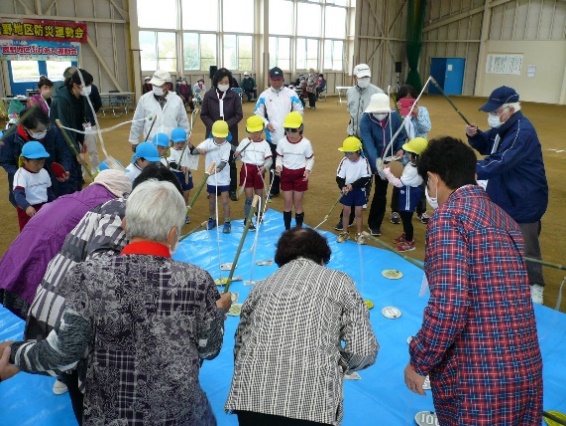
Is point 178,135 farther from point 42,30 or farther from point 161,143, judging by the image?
point 42,30

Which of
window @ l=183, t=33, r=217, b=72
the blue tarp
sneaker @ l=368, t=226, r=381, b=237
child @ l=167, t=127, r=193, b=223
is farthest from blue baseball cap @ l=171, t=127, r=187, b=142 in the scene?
window @ l=183, t=33, r=217, b=72

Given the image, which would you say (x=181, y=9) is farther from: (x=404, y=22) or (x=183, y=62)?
(x=404, y=22)

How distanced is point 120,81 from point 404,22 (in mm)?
14945

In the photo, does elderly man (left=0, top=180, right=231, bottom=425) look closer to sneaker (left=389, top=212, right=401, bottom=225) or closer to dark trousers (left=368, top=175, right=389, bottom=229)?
dark trousers (left=368, top=175, right=389, bottom=229)

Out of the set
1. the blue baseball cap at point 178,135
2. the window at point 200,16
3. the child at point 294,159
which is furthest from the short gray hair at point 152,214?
the window at point 200,16

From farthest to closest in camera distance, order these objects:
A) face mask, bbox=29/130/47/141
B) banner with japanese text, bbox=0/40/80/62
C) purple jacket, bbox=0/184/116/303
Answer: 1. banner with japanese text, bbox=0/40/80/62
2. face mask, bbox=29/130/47/141
3. purple jacket, bbox=0/184/116/303

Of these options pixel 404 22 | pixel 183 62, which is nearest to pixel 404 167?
pixel 183 62

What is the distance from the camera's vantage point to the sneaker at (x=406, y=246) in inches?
183

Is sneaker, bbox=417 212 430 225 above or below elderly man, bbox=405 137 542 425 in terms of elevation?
below

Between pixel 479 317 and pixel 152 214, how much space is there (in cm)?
112

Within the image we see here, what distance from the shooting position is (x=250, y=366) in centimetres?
157

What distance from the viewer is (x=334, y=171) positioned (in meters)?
8.04

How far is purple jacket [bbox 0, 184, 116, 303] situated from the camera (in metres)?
1.97

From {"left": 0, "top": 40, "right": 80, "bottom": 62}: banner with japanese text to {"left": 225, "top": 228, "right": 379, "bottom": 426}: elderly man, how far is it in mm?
14469
